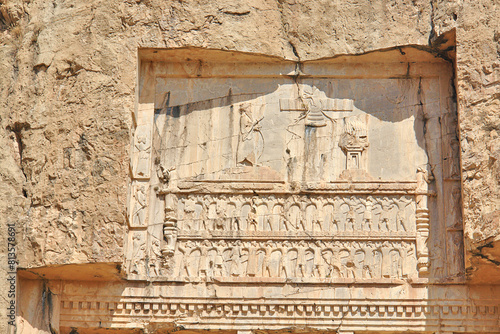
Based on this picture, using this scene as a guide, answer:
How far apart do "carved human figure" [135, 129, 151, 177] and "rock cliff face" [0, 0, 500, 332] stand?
556 millimetres

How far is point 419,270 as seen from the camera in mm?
10086

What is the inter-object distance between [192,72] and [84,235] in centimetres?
238

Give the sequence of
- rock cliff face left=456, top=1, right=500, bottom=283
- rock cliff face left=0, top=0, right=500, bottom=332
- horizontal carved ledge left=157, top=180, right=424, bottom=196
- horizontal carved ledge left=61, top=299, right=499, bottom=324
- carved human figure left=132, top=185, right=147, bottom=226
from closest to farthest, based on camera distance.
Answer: rock cliff face left=456, top=1, right=500, bottom=283
rock cliff face left=0, top=0, right=500, bottom=332
horizontal carved ledge left=61, top=299, right=499, bottom=324
carved human figure left=132, top=185, right=147, bottom=226
horizontal carved ledge left=157, top=180, right=424, bottom=196

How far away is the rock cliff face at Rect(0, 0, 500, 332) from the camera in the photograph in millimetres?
9648

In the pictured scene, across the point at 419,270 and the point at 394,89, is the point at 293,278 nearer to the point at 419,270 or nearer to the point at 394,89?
the point at 419,270

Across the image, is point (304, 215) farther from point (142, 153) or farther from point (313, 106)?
point (142, 153)

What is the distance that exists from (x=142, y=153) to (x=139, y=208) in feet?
2.13

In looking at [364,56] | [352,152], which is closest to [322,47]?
[364,56]

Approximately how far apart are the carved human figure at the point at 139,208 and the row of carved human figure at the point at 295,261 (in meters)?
0.55

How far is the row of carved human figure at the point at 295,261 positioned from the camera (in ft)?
33.3

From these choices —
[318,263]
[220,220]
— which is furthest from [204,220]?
[318,263]

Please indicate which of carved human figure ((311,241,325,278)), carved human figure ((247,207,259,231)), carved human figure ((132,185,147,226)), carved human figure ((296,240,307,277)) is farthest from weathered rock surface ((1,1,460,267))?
carved human figure ((311,241,325,278))

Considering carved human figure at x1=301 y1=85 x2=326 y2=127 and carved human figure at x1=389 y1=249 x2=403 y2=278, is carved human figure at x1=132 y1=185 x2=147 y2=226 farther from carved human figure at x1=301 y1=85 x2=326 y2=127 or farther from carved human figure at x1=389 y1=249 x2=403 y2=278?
carved human figure at x1=389 y1=249 x2=403 y2=278

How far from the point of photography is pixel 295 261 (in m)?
10.2
